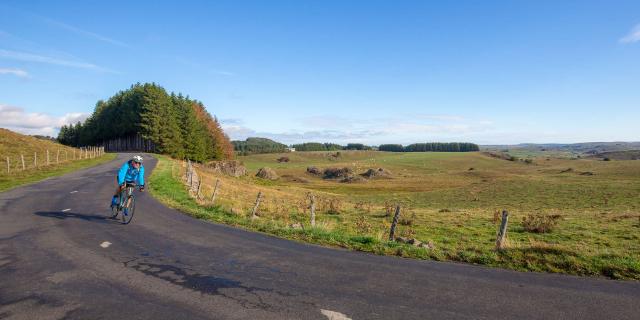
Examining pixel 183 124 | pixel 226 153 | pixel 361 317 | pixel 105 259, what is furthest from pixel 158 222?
pixel 226 153

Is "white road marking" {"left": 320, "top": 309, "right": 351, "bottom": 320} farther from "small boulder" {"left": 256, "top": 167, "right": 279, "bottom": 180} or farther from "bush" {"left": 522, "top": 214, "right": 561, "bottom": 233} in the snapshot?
"small boulder" {"left": 256, "top": 167, "right": 279, "bottom": 180}

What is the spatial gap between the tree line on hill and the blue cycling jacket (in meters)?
63.9

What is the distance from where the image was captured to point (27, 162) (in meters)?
44.6

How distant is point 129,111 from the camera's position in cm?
8462

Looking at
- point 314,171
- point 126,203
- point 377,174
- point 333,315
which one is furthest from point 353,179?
point 333,315

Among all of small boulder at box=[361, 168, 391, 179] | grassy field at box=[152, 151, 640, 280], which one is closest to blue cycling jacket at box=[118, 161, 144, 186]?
grassy field at box=[152, 151, 640, 280]

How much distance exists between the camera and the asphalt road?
6.34 metres

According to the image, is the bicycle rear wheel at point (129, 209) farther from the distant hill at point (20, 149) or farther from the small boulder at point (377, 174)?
the small boulder at point (377, 174)

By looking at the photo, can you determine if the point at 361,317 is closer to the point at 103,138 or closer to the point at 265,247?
the point at 265,247

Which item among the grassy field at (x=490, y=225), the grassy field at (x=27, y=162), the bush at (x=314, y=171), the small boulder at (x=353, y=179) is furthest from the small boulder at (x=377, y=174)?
the grassy field at (x=27, y=162)

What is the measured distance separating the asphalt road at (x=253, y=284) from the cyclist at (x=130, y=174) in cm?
251

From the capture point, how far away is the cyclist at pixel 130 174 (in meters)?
14.1

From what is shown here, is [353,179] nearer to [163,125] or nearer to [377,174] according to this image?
[377,174]

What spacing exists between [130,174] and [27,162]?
4006 centimetres
